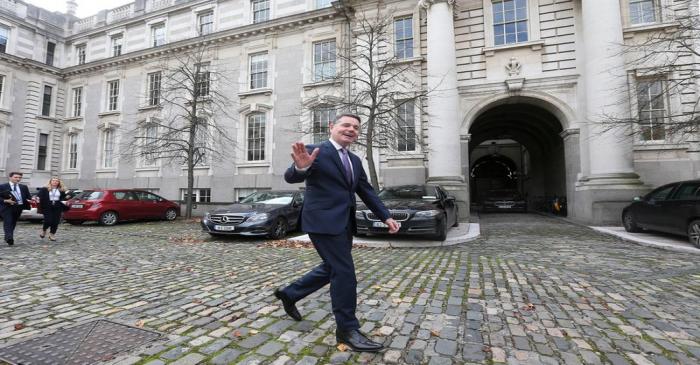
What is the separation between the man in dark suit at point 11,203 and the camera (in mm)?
8133

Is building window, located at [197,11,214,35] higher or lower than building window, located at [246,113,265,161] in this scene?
higher

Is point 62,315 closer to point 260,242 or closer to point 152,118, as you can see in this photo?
point 260,242

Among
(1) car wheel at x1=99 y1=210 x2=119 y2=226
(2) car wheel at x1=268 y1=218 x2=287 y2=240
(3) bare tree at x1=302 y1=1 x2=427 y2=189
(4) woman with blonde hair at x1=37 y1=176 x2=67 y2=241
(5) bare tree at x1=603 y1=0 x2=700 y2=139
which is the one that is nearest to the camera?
(4) woman with blonde hair at x1=37 y1=176 x2=67 y2=241

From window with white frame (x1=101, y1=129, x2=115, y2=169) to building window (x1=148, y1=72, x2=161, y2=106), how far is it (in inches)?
172

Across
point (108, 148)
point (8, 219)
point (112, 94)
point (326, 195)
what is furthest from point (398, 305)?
point (112, 94)

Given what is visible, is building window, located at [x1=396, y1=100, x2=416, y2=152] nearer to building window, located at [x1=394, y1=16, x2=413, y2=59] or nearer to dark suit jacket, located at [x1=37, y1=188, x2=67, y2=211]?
building window, located at [x1=394, y1=16, x2=413, y2=59]

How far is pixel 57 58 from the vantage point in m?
26.8

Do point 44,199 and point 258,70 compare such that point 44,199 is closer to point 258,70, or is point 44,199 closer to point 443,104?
point 443,104

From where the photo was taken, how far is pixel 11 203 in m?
8.17

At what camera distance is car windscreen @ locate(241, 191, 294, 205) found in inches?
423

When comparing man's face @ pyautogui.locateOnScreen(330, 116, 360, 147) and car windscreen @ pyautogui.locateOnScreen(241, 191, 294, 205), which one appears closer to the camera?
man's face @ pyautogui.locateOnScreen(330, 116, 360, 147)

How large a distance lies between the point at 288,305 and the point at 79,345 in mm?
1669

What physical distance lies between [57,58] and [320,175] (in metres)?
34.6

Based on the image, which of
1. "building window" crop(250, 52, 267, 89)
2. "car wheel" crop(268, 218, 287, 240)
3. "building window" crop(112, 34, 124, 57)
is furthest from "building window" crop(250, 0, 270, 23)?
"car wheel" crop(268, 218, 287, 240)
